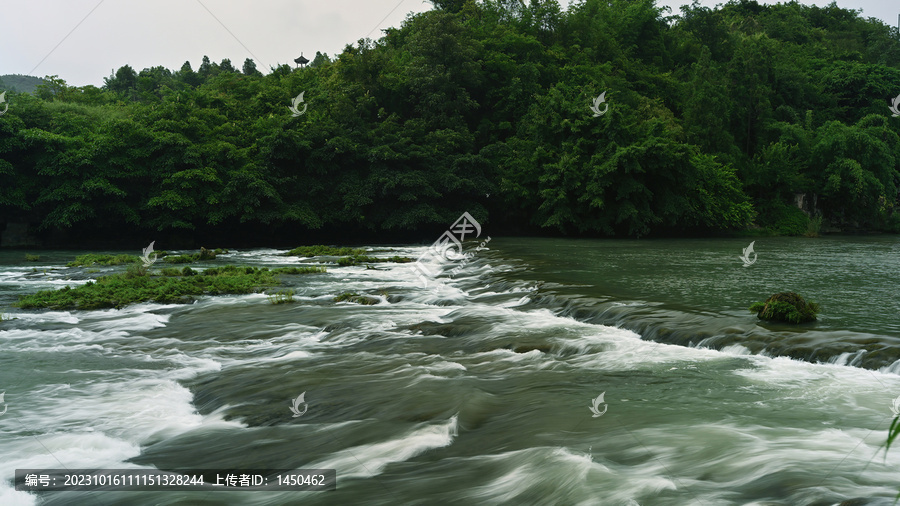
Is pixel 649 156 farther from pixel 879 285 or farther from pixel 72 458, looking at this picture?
pixel 72 458

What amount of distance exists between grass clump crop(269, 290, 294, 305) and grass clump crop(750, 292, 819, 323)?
8.54 m

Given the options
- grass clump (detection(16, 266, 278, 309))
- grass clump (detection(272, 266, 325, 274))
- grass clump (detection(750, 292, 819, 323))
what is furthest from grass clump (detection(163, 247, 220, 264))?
grass clump (detection(750, 292, 819, 323))

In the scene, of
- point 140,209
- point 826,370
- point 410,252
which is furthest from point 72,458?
point 140,209

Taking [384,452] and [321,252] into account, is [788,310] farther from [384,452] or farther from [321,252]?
[321,252]

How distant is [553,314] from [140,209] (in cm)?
2355

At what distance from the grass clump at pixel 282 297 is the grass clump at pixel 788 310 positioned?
854 cm

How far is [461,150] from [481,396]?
1082 inches

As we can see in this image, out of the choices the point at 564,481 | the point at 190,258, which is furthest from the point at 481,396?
the point at 190,258

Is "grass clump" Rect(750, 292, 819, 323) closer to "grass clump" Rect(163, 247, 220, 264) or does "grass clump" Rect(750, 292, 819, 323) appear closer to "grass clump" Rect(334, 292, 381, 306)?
"grass clump" Rect(334, 292, 381, 306)

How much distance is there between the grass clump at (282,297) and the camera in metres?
12.9

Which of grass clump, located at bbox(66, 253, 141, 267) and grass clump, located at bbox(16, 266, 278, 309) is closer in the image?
grass clump, located at bbox(16, 266, 278, 309)

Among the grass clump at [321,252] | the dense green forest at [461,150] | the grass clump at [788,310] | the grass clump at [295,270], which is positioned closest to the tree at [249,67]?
the dense green forest at [461,150]

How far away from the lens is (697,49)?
50.9 meters

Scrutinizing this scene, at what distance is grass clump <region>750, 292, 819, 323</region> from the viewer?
9.20m
